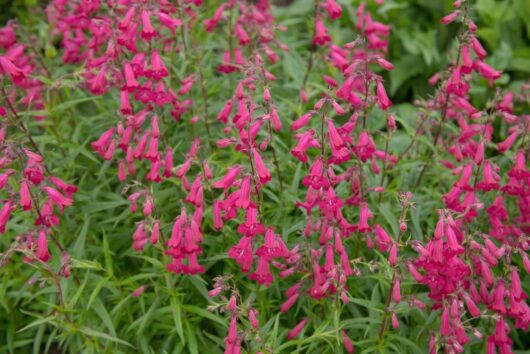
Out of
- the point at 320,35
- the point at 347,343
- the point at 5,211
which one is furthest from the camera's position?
the point at 320,35

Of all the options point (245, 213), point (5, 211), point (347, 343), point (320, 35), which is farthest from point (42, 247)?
point (320, 35)

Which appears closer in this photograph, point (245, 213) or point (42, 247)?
point (42, 247)

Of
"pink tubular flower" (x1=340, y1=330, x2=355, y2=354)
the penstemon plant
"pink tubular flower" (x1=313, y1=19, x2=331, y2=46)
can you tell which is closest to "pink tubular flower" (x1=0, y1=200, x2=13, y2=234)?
the penstemon plant

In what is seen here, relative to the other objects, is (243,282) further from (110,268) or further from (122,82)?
(122,82)

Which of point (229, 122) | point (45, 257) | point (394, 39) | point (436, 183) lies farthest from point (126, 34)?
point (394, 39)

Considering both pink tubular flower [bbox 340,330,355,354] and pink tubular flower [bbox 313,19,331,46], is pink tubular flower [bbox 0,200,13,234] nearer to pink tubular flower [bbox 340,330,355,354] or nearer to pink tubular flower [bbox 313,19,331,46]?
pink tubular flower [bbox 340,330,355,354]

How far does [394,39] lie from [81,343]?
6.21m

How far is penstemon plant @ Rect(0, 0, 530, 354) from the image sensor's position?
423 cm

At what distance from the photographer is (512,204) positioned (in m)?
5.85

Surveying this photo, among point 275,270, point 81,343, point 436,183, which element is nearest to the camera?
point 81,343

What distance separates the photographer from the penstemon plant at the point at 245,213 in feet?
13.9

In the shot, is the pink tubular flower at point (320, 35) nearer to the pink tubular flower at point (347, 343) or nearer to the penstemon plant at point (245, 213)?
the penstemon plant at point (245, 213)

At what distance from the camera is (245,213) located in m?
4.64

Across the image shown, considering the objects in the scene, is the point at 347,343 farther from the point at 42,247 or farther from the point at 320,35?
the point at 320,35
